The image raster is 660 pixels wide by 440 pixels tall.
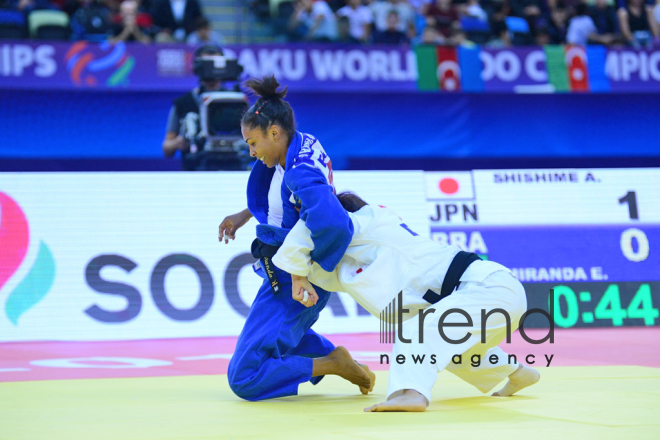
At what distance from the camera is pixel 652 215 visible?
23.1 feet

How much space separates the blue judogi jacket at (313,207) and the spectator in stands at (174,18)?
26.8 ft

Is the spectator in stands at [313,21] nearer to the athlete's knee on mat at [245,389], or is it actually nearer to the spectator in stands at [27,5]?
the spectator in stands at [27,5]

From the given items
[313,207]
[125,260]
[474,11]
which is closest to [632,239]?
[125,260]

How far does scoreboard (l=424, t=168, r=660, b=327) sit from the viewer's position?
6.75m

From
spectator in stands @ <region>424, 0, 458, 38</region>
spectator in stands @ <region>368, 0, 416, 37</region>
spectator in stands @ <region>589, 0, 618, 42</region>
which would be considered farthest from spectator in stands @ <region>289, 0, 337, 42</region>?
spectator in stands @ <region>589, 0, 618, 42</region>

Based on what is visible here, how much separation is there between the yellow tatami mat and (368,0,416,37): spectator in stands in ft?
27.4

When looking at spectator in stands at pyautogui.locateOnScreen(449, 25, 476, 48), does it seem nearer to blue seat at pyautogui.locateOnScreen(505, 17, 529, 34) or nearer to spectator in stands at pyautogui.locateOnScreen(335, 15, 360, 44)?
blue seat at pyautogui.locateOnScreen(505, 17, 529, 34)

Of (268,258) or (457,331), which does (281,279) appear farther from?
(457,331)

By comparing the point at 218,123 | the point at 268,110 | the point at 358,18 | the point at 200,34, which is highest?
the point at 358,18

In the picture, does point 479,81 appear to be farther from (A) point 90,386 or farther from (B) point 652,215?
(A) point 90,386

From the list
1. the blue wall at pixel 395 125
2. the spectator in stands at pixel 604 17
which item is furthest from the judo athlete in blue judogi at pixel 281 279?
the spectator in stands at pixel 604 17

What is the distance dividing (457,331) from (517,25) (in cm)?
1011

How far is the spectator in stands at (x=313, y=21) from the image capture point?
11.2 m

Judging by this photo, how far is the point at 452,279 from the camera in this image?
3.25 metres
